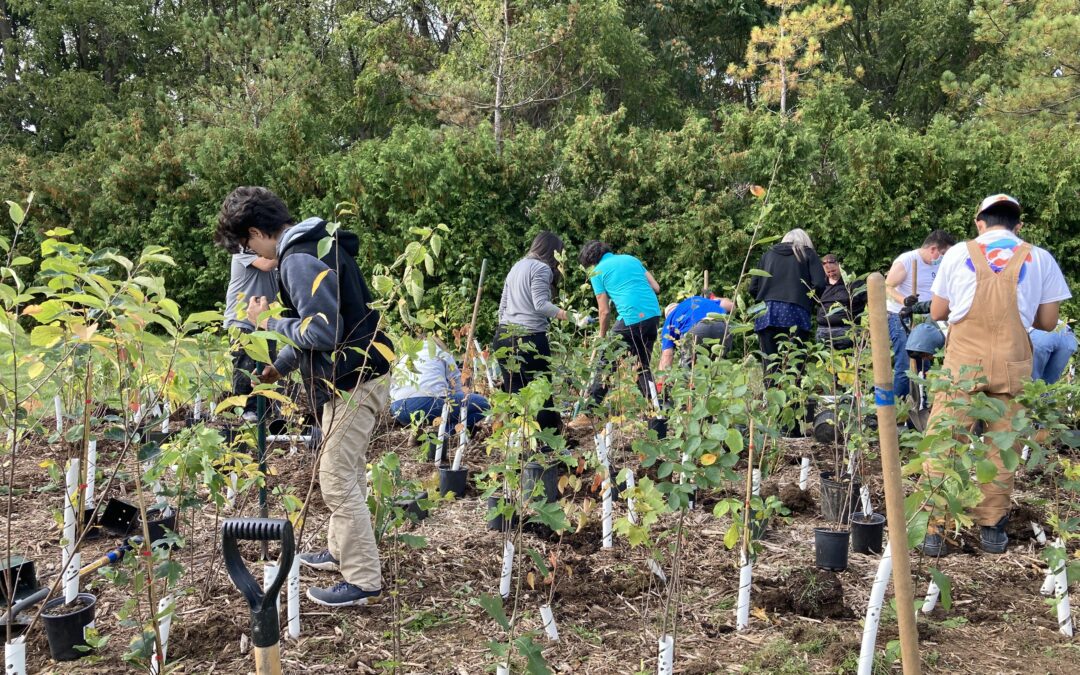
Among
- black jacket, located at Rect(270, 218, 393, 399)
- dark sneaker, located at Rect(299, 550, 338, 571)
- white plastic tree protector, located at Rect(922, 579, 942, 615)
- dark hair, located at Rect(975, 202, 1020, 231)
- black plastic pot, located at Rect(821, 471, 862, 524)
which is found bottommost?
dark sneaker, located at Rect(299, 550, 338, 571)

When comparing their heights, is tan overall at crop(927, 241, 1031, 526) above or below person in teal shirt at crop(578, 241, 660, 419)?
below

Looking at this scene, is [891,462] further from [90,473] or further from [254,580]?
[90,473]

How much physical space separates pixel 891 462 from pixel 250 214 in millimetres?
2165

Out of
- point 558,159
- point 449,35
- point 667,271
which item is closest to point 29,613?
point 667,271

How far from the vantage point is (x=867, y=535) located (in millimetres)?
3445

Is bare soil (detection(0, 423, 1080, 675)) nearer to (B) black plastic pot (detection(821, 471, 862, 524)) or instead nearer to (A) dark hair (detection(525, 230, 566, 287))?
(B) black plastic pot (detection(821, 471, 862, 524))

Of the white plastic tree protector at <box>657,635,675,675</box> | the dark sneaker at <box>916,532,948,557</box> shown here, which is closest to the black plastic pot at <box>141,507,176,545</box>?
the white plastic tree protector at <box>657,635,675,675</box>

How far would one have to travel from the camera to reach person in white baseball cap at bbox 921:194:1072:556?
3391mm

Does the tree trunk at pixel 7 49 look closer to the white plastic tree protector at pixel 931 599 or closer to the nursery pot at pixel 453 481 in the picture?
the nursery pot at pixel 453 481

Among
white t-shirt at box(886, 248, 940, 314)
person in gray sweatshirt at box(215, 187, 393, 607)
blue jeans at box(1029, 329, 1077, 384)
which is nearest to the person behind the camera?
person in gray sweatshirt at box(215, 187, 393, 607)

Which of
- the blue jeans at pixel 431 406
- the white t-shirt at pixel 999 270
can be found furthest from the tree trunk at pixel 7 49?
the white t-shirt at pixel 999 270

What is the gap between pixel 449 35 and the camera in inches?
674

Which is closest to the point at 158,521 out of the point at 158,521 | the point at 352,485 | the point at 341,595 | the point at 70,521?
the point at 158,521

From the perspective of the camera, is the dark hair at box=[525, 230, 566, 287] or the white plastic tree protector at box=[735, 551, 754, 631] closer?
the white plastic tree protector at box=[735, 551, 754, 631]
